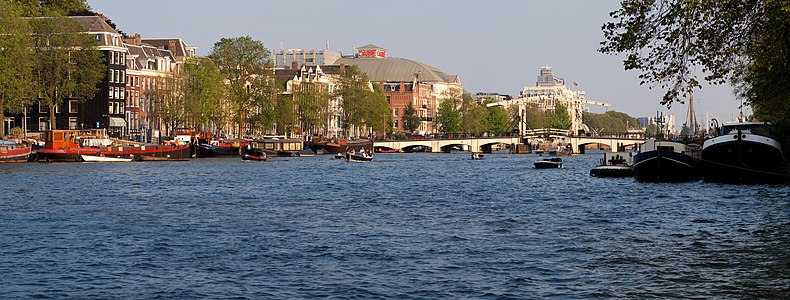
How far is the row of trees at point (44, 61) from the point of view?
102m

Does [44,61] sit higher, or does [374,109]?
[44,61]

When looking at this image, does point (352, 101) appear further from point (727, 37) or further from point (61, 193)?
point (727, 37)

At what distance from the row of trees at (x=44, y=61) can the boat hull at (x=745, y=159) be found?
202 feet

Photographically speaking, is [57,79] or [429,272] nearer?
[429,272]

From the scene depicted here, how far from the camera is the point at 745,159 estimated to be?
64375 mm

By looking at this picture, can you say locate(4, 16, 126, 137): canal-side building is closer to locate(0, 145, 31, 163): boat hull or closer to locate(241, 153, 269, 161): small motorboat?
locate(241, 153, 269, 161): small motorboat

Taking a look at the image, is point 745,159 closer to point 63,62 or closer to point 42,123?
point 63,62

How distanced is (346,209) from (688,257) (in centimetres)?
2013

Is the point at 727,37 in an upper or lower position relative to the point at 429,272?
upper

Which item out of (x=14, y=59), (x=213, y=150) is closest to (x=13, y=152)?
(x=14, y=59)

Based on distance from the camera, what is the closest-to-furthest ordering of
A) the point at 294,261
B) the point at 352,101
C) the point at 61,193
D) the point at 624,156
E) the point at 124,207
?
1. the point at 294,261
2. the point at 124,207
3. the point at 61,193
4. the point at 624,156
5. the point at 352,101

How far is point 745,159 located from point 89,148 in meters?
59.0

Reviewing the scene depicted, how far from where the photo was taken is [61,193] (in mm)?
56969

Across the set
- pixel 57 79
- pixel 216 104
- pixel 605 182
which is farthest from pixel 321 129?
pixel 605 182
